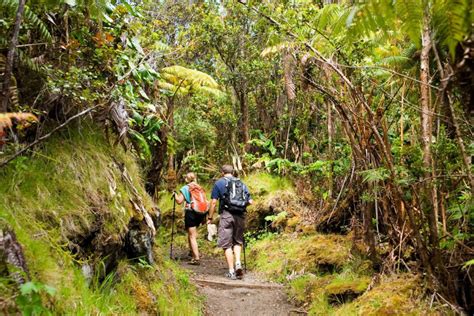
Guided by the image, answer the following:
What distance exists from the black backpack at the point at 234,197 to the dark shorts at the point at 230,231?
0.11 meters

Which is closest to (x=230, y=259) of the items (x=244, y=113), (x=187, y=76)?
(x=187, y=76)

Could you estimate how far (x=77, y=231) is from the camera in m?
3.40

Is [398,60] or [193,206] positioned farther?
[193,206]

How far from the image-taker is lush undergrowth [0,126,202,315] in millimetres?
2672

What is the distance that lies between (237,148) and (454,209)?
906cm

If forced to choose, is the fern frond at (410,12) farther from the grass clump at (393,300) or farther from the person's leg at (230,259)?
the person's leg at (230,259)

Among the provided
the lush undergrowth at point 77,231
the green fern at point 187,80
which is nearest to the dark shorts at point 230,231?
the lush undergrowth at point 77,231

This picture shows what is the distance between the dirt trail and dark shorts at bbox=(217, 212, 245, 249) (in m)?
0.57

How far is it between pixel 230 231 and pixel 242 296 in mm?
1465

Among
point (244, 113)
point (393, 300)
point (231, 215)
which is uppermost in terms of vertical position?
point (244, 113)

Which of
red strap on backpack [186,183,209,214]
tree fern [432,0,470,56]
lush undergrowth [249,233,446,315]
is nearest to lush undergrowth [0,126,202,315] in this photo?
lush undergrowth [249,233,446,315]

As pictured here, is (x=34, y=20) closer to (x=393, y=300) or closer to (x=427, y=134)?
(x=427, y=134)

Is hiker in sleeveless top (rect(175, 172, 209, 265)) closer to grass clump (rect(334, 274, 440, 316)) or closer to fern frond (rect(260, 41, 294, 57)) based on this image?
fern frond (rect(260, 41, 294, 57))

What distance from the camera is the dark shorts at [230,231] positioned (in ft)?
23.2
